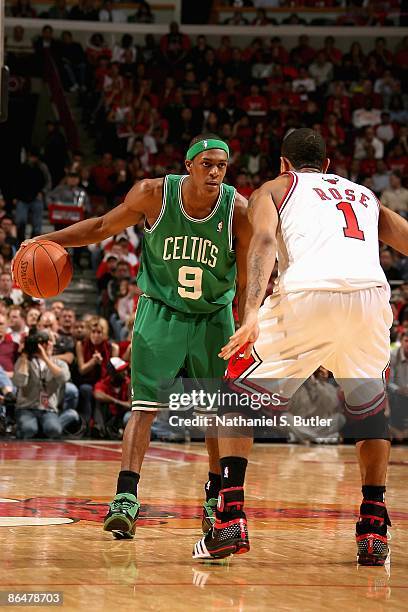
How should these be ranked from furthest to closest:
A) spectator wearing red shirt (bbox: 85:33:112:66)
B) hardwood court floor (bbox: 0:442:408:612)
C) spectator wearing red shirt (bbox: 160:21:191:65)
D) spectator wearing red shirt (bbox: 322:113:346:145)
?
spectator wearing red shirt (bbox: 160:21:191:65), spectator wearing red shirt (bbox: 85:33:112:66), spectator wearing red shirt (bbox: 322:113:346:145), hardwood court floor (bbox: 0:442:408:612)

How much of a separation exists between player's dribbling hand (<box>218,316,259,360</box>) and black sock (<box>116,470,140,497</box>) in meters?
1.05

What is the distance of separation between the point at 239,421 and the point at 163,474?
3437 millimetres

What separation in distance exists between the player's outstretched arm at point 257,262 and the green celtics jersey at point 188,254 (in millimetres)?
682

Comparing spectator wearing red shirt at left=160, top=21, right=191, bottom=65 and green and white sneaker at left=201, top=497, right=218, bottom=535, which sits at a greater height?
spectator wearing red shirt at left=160, top=21, right=191, bottom=65

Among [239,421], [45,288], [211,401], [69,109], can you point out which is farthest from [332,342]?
[69,109]

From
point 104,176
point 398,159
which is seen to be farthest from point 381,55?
point 104,176

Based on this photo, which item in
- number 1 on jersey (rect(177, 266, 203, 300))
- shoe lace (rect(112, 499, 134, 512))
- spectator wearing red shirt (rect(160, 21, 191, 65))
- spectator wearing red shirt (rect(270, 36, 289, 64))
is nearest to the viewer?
shoe lace (rect(112, 499, 134, 512))

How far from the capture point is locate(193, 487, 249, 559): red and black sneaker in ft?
13.4

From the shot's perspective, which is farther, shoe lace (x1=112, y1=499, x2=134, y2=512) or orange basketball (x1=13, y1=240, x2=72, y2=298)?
orange basketball (x1=13, y1=240, x2=72, y2=298)

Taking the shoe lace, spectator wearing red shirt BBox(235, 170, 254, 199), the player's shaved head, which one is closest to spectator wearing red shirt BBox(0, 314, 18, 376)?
spectator wearing red shirt BBox(235, 170, 254, 199)

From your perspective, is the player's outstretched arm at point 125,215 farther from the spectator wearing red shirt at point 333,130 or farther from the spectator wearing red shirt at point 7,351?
the spectator wearing red shirt at point 333,130

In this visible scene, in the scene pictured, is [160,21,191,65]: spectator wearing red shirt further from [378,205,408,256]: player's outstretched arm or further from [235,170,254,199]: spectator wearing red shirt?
[378,205,408,256]: player's outstretched arm

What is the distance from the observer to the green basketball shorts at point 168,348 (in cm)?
491

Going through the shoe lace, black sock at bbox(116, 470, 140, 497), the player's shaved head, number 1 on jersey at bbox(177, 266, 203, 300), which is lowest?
the shoe lace
